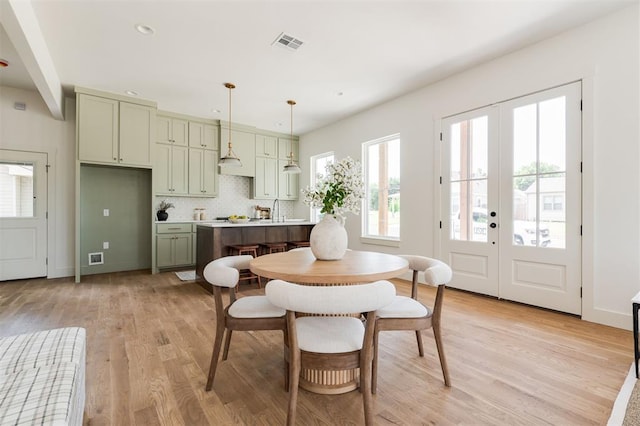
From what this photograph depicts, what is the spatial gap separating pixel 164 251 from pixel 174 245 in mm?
194

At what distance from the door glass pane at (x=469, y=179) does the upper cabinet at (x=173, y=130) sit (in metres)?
4.77

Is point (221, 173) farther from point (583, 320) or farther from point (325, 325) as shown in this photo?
point (583, 320)

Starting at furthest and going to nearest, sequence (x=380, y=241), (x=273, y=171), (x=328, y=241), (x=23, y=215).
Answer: (x=273, y=171), (x=380, y=241), (x=23, y=215), (x=328, y=241)

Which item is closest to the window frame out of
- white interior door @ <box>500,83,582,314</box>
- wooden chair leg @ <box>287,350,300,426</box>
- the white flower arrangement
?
white interior door @ <box>500,83,582,314</box>

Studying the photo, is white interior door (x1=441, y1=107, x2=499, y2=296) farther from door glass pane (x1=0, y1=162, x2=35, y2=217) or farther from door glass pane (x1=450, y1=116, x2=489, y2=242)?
door glass pane (x1=0, y1=162, x2=35, y2=217)

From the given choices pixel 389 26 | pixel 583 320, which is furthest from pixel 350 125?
pixel 583 320

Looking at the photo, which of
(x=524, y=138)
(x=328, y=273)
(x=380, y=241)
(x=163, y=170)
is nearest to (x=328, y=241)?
(x=328, y=273)

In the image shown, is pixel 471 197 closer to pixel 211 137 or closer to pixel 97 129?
pixel 211 137

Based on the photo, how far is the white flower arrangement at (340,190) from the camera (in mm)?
1956

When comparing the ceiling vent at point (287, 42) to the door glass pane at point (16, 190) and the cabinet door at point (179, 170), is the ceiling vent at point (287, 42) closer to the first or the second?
the cabinet door at point (179, 170)

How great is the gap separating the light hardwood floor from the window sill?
1.51m

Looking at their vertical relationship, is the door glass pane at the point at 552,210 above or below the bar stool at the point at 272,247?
above

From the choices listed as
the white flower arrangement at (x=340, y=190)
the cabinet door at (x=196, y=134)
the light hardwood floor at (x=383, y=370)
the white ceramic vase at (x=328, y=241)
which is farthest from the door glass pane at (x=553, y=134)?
the cabinet door at (x=196, y=134)

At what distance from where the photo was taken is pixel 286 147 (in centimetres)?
707
